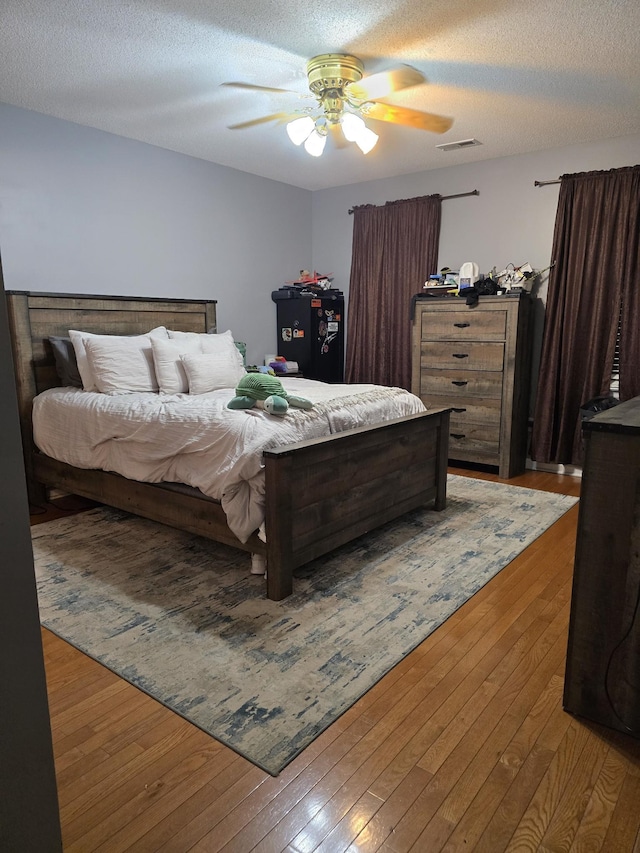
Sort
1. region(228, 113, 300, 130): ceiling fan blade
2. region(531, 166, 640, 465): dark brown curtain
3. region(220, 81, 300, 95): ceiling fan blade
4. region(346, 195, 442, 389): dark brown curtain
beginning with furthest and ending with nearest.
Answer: region(346, 195, 442, 389): dark brown curtain < region(531, 166, 640, 465): dark brown curtain < region(228, 113, 300, 130): ceiling fan blade < region(220, 81, 300, 95): ceiling fan blade

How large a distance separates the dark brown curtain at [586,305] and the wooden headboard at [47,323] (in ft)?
10.1

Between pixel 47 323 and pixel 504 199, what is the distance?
11.8 feet

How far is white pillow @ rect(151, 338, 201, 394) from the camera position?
3.44 metres

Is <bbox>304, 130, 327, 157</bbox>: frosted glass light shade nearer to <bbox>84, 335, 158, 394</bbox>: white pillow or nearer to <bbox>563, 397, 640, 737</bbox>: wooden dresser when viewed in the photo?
<bbox>84, 335, 158, 394</bbox>: white pillow

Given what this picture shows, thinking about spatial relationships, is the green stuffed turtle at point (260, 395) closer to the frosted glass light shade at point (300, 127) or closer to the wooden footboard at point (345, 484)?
the wooden footboard at point (345, 484)

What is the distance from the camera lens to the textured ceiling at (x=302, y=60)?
2.28 meters

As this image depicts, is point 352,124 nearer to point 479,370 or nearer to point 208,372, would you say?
point 208,372

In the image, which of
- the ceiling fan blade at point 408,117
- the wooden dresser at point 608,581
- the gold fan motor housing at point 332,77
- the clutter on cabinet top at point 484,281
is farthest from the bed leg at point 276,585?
the clutter on cabinet top at point 484,281

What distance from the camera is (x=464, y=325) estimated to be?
438 cm

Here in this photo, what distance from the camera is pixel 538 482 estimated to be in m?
4.20

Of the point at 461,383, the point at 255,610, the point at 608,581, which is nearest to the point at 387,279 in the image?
the point at 461,383

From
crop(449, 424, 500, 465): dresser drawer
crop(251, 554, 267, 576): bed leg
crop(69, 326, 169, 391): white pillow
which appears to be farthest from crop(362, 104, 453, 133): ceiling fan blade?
crop(251, 554, 267, 576): bed leg

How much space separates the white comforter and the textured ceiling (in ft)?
5.50

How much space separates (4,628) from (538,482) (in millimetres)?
3969
